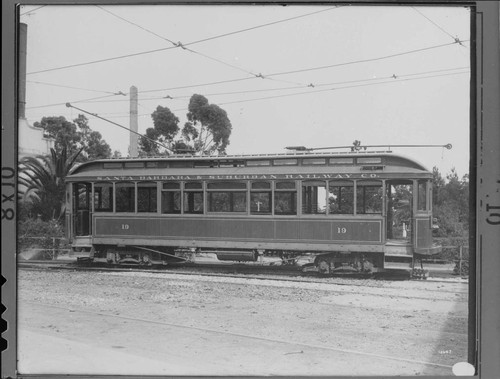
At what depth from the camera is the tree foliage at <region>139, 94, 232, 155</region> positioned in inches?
195

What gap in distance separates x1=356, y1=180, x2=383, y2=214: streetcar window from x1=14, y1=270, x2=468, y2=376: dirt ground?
1445 mm

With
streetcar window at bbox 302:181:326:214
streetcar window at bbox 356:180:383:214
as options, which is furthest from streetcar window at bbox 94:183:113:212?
streetcar window at bbox 356:180:383:214

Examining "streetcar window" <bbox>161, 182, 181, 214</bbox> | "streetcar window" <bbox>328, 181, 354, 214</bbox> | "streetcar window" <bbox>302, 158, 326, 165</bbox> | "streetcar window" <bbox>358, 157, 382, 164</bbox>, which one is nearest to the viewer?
"streetcar window" <bbox>358, 157, 382, 164</bbox>

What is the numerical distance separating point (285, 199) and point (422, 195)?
214 centimetres

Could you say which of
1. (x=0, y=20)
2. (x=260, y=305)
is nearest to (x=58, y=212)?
(x=0, y=20)

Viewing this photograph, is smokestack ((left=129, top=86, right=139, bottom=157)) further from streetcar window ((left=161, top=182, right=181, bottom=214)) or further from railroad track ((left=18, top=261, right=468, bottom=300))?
railroad track ((left=18, top=261, right=468, bottom=300))

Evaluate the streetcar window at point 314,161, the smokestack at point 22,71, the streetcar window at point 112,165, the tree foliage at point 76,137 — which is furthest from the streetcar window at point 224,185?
the smokestack at point 22,71

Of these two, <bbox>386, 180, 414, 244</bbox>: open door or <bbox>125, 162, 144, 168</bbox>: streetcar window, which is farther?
<bbox>386, 180, 414, 244</bbox>: open door

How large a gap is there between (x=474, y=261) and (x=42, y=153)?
14.8ft

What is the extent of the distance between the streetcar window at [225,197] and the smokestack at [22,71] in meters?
3.15

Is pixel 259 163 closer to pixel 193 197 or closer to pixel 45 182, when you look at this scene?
pixel 193 197

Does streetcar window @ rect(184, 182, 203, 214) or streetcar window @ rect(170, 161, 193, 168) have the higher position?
streetcar window @ rect(170, 161, 193, 168)

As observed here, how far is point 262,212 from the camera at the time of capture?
7375mm

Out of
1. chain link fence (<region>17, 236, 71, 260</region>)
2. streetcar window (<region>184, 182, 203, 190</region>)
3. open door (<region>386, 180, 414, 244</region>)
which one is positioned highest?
streetcar window (<region>184, 182, 203, 190</region>)
